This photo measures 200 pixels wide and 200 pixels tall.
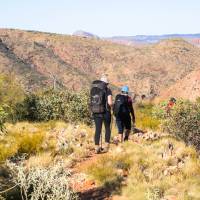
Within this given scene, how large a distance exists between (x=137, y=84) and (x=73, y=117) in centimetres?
11930

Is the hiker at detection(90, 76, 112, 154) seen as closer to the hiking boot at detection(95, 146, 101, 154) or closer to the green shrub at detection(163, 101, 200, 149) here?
the hiking boot at detection(95, 146, 101, 154)

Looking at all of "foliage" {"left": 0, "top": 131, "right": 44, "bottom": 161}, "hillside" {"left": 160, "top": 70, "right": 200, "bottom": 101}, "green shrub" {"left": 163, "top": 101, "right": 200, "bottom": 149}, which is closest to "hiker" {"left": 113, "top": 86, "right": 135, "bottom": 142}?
"foliage" {"left": 0, "top": 131, "right": 44, "bottom": 161}

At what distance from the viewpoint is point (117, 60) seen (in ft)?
538

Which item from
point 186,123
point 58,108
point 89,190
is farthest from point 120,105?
point 58,108

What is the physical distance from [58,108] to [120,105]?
879cm

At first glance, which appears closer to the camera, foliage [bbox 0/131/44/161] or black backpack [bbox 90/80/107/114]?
foliage [bbox 0/131/44/161]

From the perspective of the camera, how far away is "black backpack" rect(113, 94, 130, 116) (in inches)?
482

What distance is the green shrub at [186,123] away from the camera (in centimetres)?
1449

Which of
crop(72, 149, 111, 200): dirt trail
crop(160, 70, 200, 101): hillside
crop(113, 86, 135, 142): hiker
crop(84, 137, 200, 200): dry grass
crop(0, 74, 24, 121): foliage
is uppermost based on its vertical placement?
crop(113, 86, 135, 142): hiker

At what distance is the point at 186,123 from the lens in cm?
1468

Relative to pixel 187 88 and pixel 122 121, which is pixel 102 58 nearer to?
pixel 187 88

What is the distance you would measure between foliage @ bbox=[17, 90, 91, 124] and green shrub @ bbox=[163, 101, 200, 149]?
534 centimetres

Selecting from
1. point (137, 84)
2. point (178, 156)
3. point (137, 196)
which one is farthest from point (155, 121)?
point (137, 84)

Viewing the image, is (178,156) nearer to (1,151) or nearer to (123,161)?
(123,161)
